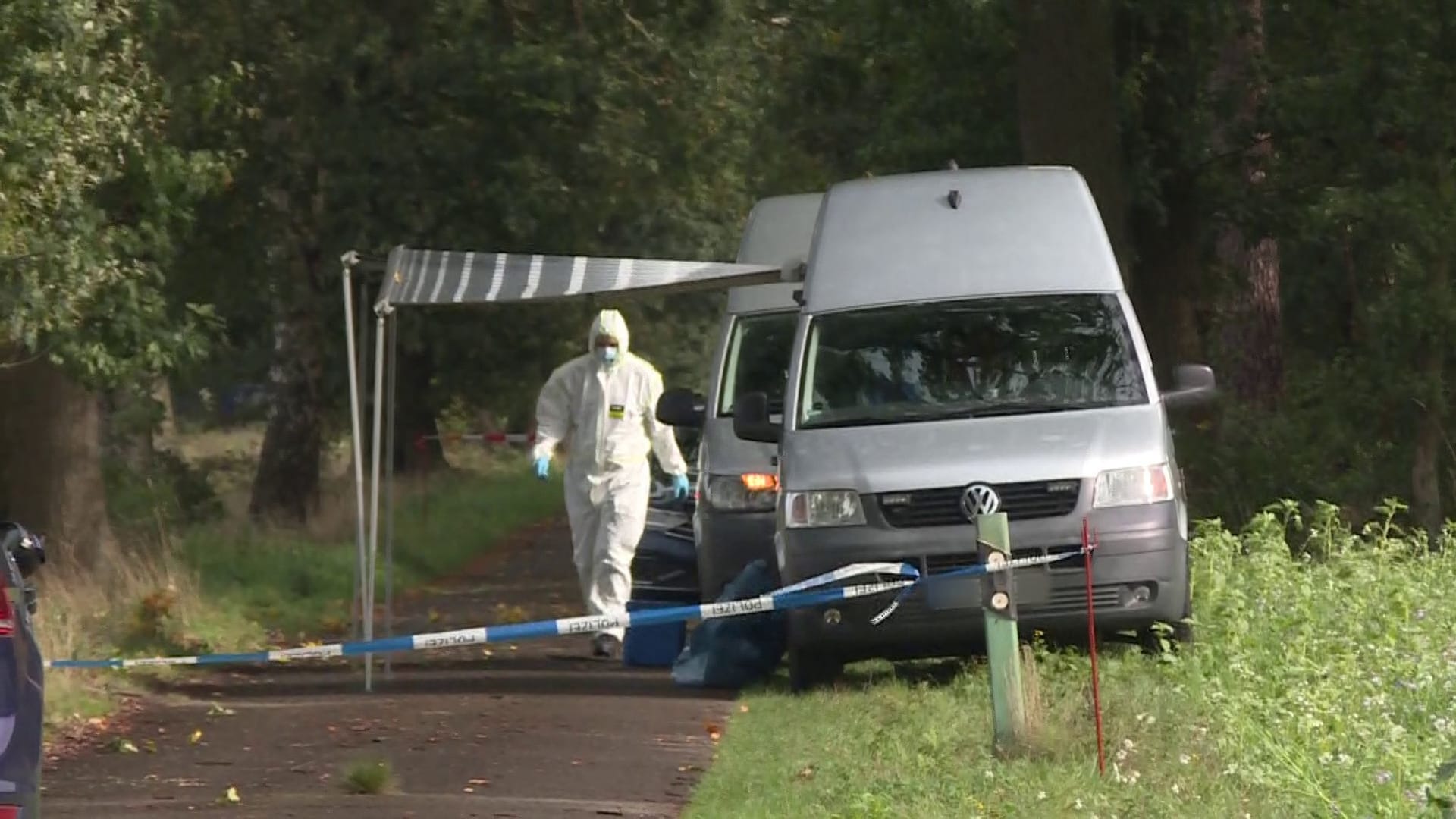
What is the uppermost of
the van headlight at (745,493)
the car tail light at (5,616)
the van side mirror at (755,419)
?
the van side mirror at (755,419)

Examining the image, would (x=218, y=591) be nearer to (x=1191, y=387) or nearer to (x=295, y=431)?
(x=1191, y=387)

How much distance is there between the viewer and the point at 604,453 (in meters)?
15.5

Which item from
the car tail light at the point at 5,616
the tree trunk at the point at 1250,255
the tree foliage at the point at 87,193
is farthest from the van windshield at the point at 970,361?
the tree trunk at the point at 1250,255

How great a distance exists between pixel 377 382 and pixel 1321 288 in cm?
1399

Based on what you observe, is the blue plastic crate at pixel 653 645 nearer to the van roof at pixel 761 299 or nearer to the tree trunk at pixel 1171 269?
the van roof at pixel 761 299

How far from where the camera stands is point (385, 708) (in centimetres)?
1334

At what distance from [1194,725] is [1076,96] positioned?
9.40 metres

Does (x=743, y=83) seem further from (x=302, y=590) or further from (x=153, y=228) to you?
(x=153, y=228)

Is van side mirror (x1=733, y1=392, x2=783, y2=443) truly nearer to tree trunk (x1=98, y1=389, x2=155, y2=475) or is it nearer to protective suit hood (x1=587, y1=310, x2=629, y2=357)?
protective suit hood (x1=587, y1=310, x2=629, y2=357)

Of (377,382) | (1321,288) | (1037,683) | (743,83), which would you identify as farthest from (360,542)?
(1321,288)

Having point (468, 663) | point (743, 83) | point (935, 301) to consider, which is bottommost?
point (468, 663)

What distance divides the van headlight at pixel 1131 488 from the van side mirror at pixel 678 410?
9.75ft

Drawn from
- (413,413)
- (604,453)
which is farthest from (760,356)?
(413,413)

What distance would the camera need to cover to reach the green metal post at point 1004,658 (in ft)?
32.2
